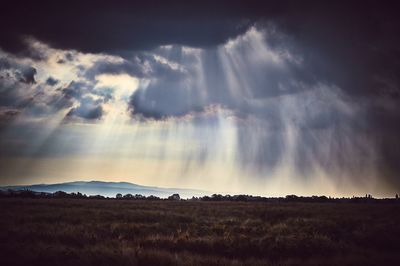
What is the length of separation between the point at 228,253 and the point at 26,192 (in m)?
103

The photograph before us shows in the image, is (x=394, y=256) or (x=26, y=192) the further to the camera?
(x=26, y=192)

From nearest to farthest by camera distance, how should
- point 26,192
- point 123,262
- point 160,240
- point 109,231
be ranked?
point 123,262 → point 160,240 → point 109,231 → point 26,192

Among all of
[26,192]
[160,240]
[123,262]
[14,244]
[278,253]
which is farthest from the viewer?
[26,192]

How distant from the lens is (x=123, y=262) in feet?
41.3

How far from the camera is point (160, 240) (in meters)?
17.5

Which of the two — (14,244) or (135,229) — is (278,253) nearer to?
(135,229)

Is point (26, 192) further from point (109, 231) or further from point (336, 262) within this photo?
point (336, 262)

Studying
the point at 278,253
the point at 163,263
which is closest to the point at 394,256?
the point at 278,253

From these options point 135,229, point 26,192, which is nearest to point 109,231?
point 135,229

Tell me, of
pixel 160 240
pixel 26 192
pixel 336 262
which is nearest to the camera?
pixel 336 262

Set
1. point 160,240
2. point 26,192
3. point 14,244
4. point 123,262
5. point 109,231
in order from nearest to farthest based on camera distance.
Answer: point 123,262 < point 14,244 < point 160,240 < point 109,231 < point 26,192

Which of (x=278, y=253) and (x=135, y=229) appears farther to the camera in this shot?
(x=135, y=229)

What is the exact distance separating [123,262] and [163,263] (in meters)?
1.35

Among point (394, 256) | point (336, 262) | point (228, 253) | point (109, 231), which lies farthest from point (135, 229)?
point (394, 256)
